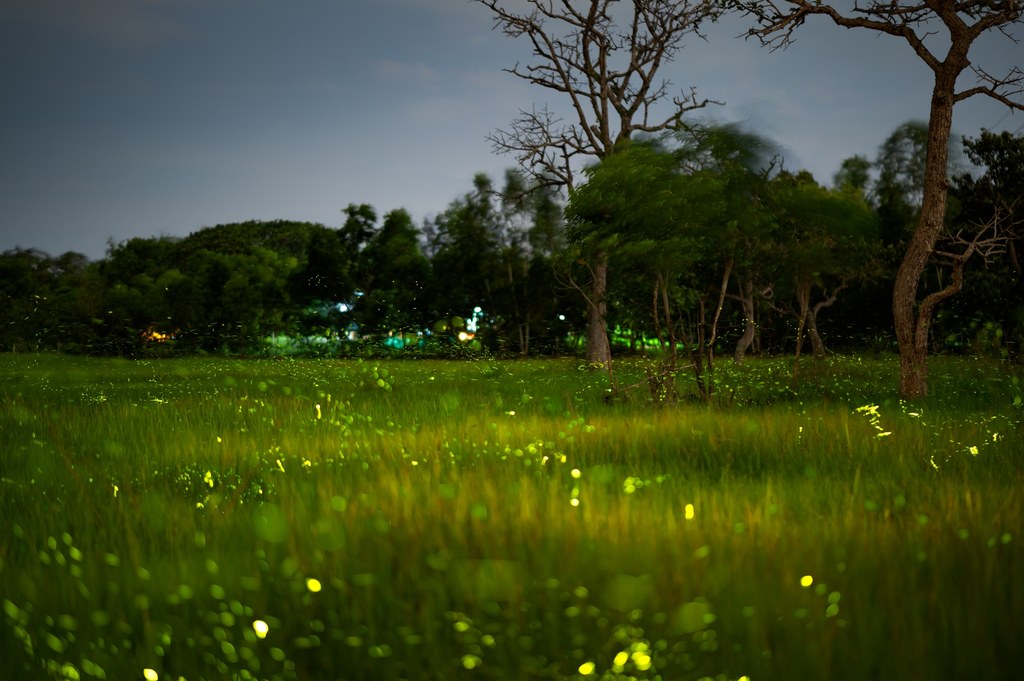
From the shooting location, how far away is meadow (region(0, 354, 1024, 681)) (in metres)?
2.80

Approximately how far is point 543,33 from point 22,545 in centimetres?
2187

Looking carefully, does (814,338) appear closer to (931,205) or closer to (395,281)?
(931,205)

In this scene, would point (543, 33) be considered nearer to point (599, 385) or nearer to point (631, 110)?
point (631, 110)

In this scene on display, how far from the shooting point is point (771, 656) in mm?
2713

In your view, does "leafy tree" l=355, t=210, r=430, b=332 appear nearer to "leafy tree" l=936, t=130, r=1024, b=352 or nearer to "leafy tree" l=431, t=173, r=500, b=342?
"leafy tree" l=431, t=173, r=500, b=342

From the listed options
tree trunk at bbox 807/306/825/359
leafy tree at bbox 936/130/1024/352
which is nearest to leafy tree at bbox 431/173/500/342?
tree trunk at bbox 807/306/825/359

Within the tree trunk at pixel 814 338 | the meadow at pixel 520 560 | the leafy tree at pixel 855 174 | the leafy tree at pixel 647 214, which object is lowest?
the meadow at pixel 520 560

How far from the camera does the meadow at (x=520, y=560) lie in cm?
280

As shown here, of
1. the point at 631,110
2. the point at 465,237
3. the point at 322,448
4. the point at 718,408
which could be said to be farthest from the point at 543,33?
the point at 322,448

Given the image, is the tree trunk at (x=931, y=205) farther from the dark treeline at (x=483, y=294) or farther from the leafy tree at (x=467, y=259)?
the leafy tree at (x=467, y=259)

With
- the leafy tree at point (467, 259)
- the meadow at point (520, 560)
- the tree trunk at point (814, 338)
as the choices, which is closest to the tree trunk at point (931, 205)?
the meadow at point (520, 560)

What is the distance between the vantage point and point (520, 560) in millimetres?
3412

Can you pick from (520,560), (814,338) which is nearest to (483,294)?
(814,338)

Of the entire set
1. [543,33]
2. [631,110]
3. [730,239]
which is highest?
[543,33]
